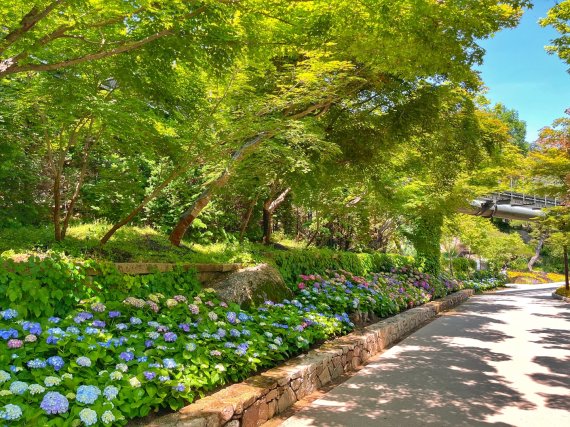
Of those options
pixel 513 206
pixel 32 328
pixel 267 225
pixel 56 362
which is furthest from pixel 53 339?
pixel 513 206

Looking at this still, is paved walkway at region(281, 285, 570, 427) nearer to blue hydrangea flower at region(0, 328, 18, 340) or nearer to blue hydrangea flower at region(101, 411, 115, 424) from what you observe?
blue hydrangea flower at region(101, 411, 115, 424)

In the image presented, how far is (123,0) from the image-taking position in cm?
368

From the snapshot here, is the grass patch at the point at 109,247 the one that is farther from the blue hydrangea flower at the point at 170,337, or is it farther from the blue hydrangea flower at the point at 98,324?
the blue hydrangea flower at the point at 170,337

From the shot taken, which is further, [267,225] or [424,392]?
[267,225]

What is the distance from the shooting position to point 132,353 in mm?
3529

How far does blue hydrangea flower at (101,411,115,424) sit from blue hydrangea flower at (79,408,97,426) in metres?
0.06

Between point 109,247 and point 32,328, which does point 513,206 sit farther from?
point 32,328

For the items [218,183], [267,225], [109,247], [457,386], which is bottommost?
[457,386]

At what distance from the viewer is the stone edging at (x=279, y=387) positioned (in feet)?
10.4

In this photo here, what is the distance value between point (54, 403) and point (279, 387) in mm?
2042

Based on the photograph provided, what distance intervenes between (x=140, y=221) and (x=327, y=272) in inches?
190

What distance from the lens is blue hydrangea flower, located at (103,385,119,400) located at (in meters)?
2.91

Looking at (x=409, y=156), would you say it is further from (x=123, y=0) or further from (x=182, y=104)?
(x=123, y=0)

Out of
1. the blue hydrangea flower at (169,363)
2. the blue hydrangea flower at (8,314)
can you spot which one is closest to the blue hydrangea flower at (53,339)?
the blue hydrangea flower at (8,314)
